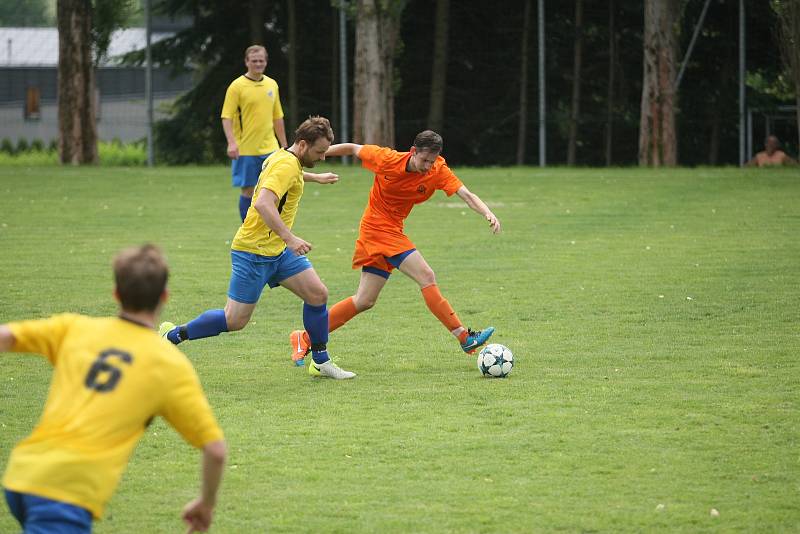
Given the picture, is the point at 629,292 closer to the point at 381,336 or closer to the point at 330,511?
the point at 381,336

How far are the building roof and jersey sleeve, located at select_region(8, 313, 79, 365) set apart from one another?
4639cm

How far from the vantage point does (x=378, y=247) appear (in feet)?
30.5

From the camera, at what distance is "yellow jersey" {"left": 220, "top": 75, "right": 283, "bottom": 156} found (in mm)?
15094

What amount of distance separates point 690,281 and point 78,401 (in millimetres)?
10050

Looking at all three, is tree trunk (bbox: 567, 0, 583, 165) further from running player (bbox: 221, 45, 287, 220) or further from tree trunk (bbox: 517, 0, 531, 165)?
running player (bbox: 221, 45, 287, 220)

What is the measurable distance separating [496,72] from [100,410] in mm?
35288

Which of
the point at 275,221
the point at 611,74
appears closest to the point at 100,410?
the point at 275,221

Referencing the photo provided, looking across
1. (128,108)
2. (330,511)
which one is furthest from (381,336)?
(128,108)

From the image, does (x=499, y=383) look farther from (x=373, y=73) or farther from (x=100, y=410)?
(x=373, y=73)

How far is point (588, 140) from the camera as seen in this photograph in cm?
3812

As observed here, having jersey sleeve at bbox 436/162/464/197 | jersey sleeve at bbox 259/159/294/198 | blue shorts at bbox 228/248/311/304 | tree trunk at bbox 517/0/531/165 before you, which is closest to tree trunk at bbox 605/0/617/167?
tree trunk at bbox 517/0/531/165

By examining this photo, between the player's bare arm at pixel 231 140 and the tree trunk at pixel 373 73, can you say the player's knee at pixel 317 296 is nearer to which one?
the player's bare arm at pixel 231 140

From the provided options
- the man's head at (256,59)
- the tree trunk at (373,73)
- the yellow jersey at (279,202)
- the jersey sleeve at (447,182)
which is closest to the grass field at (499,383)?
the yellow jersey at (279,202)

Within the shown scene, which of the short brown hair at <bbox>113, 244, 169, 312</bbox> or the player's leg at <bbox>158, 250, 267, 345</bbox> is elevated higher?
the short brown hair at <bbox>113, 244, 169, 312</bbox>
